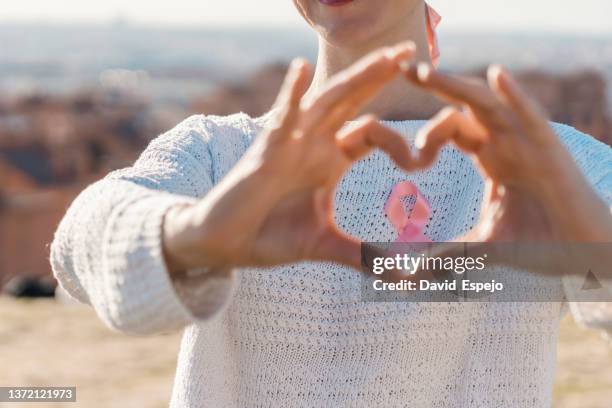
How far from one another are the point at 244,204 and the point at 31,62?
1912 inches

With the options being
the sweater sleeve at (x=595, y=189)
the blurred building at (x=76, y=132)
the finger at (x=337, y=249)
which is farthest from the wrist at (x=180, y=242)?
the blurred building at (x=76, y=132)

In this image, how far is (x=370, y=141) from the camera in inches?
44.8

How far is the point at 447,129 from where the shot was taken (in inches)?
44.3

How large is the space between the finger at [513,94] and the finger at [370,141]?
0.41 ft

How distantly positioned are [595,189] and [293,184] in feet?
1.72

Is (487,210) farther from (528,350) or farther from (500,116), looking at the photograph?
(528,350)

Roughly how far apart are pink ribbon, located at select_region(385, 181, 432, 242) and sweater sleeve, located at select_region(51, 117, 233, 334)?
Result: 1.53ft

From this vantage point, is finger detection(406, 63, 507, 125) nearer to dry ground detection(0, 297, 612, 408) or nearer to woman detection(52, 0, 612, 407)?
woman detection(52, 0, 612, 407)

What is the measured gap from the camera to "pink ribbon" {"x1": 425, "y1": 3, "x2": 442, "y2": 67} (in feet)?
6.30

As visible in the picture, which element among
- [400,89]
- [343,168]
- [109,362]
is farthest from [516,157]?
[109,362]

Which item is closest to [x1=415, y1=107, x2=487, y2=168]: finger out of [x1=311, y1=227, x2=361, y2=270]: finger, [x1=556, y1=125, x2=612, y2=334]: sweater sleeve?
[x1=311, y1=227, x2=361, y2=270]: finger

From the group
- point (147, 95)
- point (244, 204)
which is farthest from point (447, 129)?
point (147, 95)

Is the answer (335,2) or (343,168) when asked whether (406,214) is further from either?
(343,168)

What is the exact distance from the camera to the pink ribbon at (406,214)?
5.34 feet
